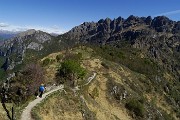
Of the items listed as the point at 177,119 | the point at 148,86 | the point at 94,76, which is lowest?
the point at 177,119

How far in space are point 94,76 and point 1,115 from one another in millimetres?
44479

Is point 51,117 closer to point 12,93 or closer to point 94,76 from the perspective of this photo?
point 12,93

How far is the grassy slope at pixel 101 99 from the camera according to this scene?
44.1 metres

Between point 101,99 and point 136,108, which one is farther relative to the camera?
point 136,108

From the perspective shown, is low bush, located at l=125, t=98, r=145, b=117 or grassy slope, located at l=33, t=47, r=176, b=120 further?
low bush, located at l=125, t=98, r=145, b=117

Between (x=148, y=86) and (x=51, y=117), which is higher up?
(x=51, y=117)

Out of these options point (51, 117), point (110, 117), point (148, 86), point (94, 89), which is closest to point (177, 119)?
point (148, 86)

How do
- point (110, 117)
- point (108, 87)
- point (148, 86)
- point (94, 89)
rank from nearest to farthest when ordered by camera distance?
point (110, 117), point (94, 89), point (108, 87), point (148, 86)

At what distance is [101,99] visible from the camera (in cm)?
6888

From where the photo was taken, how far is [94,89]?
225ft

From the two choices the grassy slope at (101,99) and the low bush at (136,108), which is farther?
the low bush at (136,108)

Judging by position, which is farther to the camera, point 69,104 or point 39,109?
point 69,104

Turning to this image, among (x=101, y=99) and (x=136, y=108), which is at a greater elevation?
(x=101, y=99)

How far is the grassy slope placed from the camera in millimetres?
44062
